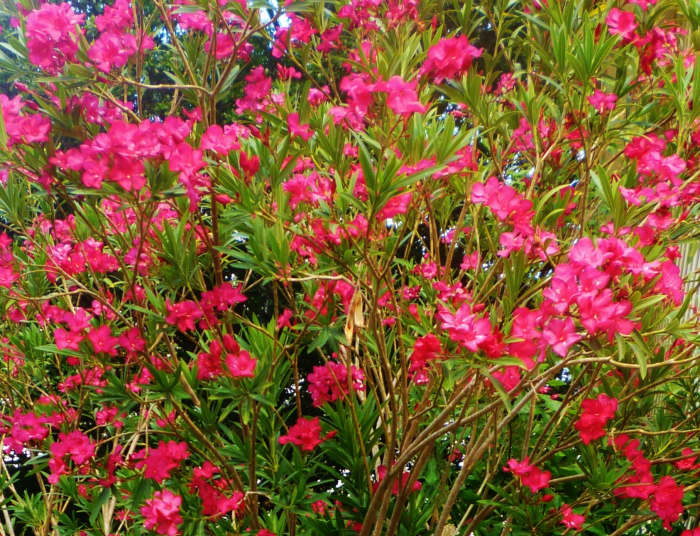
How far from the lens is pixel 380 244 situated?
2.00 meters

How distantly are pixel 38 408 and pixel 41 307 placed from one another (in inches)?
18.4

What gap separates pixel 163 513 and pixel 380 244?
1005mm

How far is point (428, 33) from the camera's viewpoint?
6.53ft

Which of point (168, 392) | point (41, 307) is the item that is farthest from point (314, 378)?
point (41, 307)

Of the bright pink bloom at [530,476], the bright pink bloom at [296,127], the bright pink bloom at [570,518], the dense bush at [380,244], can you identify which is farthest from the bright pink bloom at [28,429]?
the bright pink bloom at [570,518]

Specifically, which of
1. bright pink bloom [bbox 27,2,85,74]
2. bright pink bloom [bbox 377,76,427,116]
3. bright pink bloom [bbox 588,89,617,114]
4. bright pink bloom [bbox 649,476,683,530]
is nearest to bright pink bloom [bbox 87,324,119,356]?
bright pink bloom [bbox 27,2,85,74]

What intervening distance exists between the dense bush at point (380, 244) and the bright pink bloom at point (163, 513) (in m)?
0.01

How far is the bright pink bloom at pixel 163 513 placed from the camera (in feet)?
6.41

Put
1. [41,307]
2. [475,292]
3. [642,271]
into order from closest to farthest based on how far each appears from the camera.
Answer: [642,271], [475,292], [41,307]

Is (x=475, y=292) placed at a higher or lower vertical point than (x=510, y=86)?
lower

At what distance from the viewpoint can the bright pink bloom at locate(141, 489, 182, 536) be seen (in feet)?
6.41

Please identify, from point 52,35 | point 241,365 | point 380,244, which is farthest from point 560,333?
point 52,35

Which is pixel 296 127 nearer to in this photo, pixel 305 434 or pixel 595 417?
pixel 305 434

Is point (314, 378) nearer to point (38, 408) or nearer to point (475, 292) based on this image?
point (475, 292)
